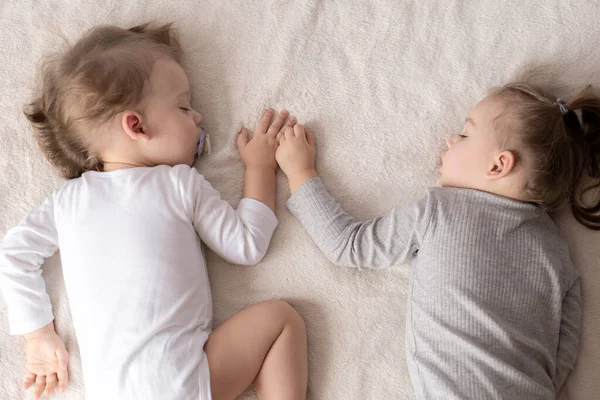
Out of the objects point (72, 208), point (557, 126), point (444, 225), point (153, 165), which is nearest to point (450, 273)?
point (444, 225)

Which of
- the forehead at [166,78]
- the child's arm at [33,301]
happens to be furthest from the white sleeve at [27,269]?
the forehead at [166,78]

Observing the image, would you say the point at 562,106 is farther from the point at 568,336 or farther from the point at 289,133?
the point at 289,133

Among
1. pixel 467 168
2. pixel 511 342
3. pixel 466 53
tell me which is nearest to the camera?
pixel 511 342

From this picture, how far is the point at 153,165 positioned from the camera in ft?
4.55

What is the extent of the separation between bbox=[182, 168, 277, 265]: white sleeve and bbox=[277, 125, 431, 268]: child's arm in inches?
3.6

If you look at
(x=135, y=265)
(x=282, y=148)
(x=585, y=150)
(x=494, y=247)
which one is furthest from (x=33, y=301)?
(x=585, y=150)

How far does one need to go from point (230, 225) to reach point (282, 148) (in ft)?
0.75

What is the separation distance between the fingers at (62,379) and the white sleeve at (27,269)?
0.11 metres

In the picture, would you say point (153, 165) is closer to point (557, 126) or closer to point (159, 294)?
point (159, 294)

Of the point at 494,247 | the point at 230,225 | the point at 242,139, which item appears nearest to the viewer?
the point at 494,247

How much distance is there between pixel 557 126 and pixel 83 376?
118 cm

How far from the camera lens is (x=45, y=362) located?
137 centimetres

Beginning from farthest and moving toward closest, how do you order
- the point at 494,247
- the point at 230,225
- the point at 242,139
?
the point at 242,139
the point at 230,225
the point at 494,247

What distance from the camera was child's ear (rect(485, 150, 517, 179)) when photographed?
1.25 m
